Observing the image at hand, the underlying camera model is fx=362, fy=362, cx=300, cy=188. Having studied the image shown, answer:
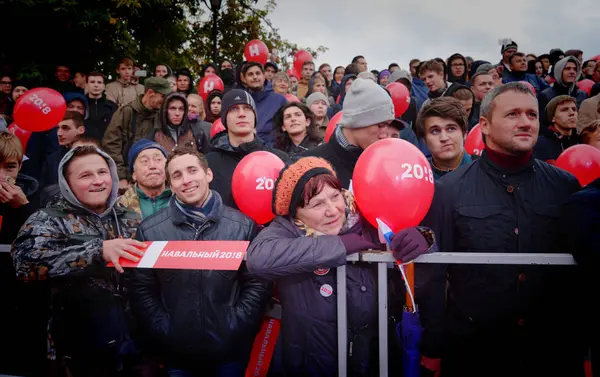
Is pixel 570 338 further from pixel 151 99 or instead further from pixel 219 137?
pixel 151 99

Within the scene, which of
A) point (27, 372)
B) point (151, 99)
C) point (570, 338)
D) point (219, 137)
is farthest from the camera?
point (151, 99)

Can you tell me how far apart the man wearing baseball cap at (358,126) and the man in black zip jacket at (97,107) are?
16.4 ft

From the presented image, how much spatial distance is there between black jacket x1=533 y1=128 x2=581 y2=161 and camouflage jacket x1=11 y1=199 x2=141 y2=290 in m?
4.39

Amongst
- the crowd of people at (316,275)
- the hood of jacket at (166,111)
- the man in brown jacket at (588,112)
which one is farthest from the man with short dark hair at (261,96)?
the man in brown jacket at (588,112)

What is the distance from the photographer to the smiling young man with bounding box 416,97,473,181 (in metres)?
2.86

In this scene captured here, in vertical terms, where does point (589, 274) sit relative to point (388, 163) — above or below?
below

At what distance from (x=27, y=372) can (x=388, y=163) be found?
354 centimetres

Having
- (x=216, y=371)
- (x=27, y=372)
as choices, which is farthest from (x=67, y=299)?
(x=27, y=372)

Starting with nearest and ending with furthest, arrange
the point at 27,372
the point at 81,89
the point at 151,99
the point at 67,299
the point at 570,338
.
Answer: the point at 570,338 < the point at 67,299 < the point at 27,372 < the point at 151,99 < the point at 81,89

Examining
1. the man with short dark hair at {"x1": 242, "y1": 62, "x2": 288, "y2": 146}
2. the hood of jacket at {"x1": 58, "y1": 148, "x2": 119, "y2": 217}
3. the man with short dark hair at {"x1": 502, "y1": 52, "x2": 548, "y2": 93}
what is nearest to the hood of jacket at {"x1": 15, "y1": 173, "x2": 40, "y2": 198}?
the hood of jacket at {"x1": 58, "y1": 148, "x2": 119, "y2": 217}

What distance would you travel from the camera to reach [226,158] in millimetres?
3564

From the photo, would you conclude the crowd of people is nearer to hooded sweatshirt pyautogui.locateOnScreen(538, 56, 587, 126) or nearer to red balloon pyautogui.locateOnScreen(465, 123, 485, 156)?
red balloon pyautogui.locateOnScreen(465, 123, 485, 156)

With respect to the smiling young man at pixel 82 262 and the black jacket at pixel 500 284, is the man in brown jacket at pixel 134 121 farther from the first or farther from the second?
the black jacket at pixel 500 284

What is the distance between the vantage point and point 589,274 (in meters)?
1.72
